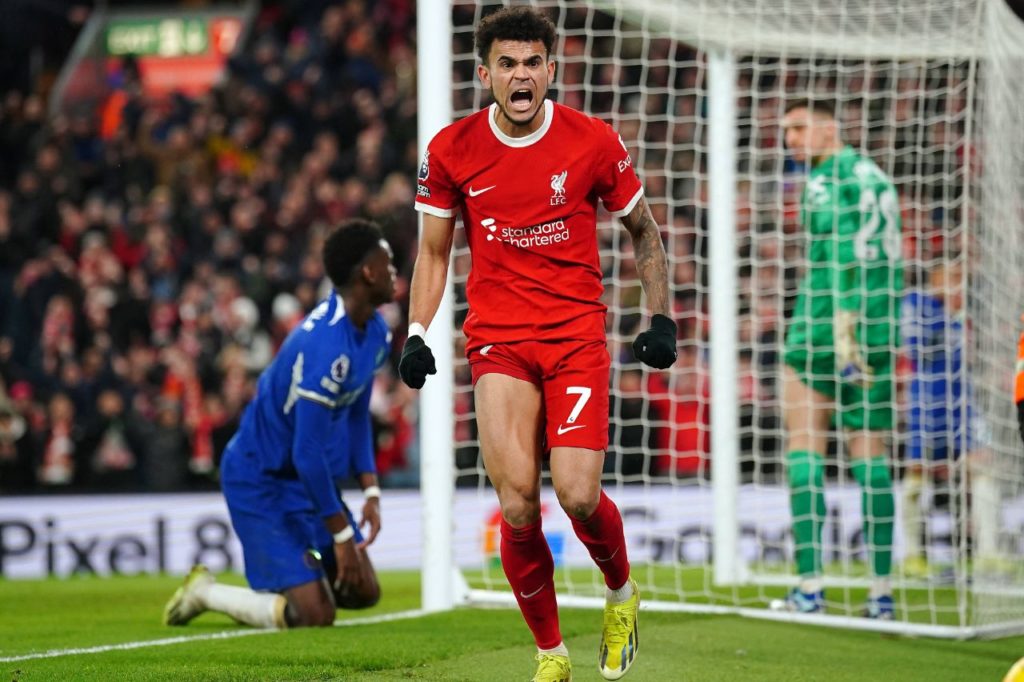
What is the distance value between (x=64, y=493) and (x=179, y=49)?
12.8 metres

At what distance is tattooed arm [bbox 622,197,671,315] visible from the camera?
16.0 feet

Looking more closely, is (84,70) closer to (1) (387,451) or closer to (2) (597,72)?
(2) (597,72)

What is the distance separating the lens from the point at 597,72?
1662cm

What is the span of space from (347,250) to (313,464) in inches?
39.7

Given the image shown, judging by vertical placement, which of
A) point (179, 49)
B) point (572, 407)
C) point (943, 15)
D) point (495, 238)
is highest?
point (179, 49)

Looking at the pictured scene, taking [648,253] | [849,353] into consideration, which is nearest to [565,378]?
[648,253]

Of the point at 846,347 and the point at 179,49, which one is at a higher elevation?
the point at 179,49

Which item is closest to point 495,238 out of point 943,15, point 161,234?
point 943,15

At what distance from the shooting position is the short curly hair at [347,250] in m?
6.72

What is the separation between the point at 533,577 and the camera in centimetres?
479

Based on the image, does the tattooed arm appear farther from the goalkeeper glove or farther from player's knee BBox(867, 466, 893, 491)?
player's knee BBox(867, 466, 893, 491)

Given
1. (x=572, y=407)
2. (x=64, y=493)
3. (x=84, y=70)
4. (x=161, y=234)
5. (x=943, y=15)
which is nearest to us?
(x=572, y=407)

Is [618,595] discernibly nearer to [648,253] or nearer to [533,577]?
[533,577]

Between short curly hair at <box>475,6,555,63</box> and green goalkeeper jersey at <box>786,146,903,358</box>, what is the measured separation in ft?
9.91
